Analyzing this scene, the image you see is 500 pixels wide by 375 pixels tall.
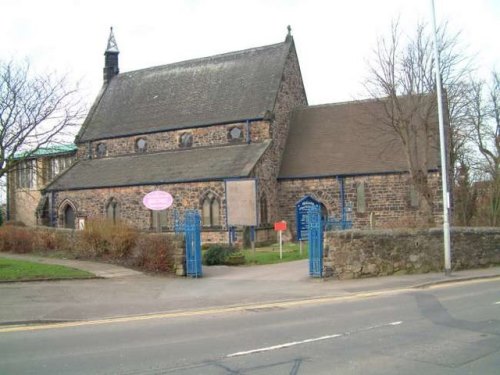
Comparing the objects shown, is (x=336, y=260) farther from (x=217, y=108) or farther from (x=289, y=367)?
(x=217, y=108)

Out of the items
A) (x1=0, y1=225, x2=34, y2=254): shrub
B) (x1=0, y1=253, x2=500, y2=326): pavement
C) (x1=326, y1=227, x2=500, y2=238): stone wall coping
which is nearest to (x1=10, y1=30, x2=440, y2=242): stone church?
(x1=326, y1=227, x2=500, y2=238): stone wall coping

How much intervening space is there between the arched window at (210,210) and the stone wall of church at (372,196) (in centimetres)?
514

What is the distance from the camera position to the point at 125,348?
324 inches

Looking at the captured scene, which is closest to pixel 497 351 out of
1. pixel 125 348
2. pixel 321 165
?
pixel 125 348

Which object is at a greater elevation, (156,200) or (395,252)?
(156,200)

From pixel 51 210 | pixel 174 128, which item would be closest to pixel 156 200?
pixel 174 128

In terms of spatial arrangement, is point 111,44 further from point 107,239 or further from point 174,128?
point 107,239

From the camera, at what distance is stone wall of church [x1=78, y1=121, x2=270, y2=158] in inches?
1355

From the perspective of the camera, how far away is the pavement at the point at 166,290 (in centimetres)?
1195

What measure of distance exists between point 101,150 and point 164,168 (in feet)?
27.2

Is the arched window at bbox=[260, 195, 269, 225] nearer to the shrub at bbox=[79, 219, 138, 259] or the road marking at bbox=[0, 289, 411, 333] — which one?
the shrub at bbox=[79, 219, 138, 259]

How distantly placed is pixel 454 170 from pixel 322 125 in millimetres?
8933

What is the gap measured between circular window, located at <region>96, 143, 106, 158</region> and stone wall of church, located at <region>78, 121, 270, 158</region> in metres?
0.20

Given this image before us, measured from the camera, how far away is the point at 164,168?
34.8 m
